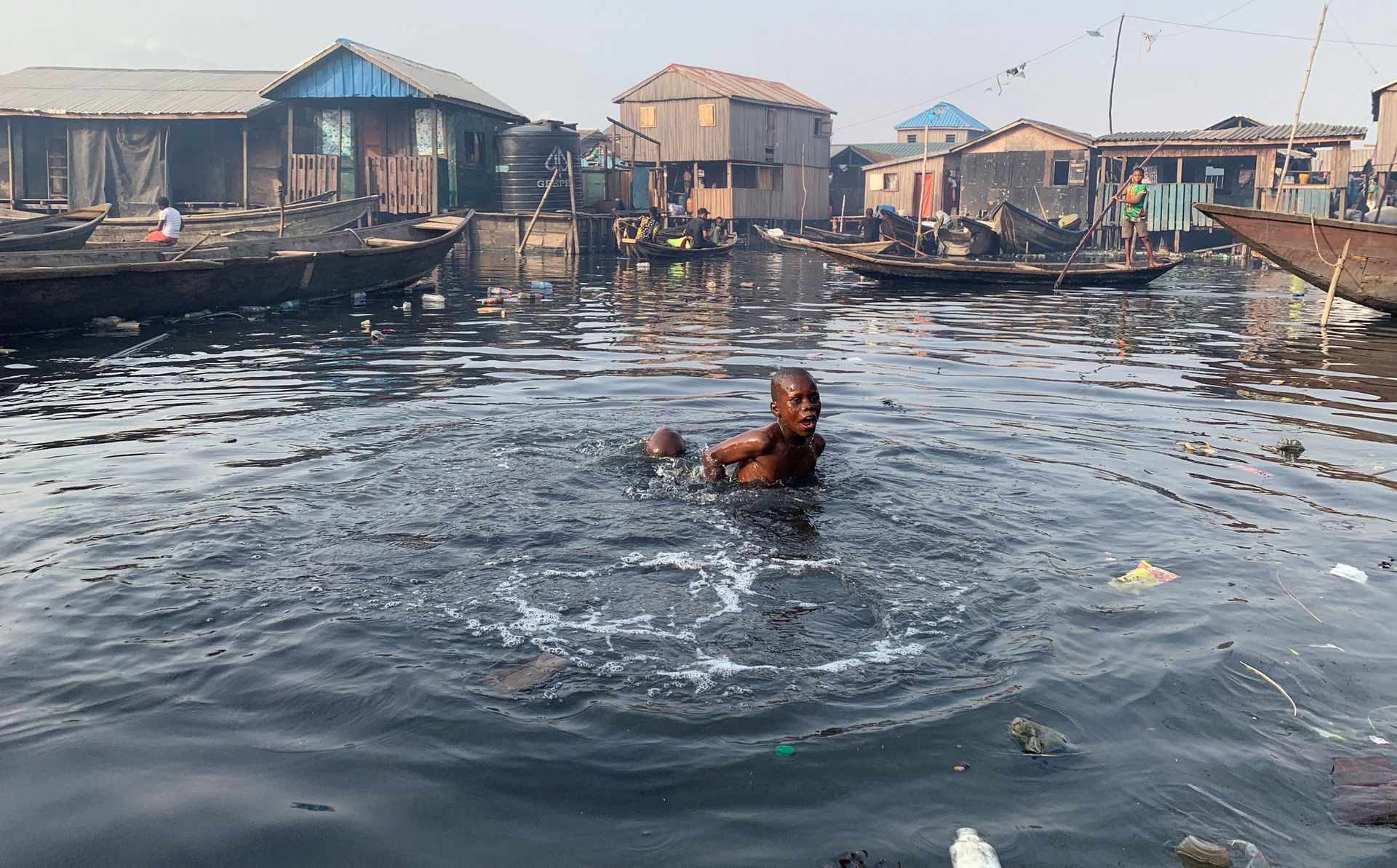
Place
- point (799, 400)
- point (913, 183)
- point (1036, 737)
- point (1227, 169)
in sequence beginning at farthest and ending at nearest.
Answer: point (913, 183)
point (1227, 169)
point (799, 400)
point (1036, 737)

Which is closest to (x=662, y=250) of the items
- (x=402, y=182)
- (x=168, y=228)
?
(x=402, y=182)

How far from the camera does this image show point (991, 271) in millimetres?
18844

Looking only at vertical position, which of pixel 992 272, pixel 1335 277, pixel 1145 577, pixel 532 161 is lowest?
pixel 1145 577

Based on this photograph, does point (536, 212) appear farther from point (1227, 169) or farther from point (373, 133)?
point (1227, 169)

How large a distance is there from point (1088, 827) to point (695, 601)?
5.83 ft

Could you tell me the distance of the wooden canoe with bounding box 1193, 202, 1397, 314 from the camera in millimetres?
12773

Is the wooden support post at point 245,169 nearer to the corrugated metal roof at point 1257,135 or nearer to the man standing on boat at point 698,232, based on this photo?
the man standing on boat at point 698,232

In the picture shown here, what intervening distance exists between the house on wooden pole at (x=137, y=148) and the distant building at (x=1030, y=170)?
22730 mm

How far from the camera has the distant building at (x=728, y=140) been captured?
36531mm

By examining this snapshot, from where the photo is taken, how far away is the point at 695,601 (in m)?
3.92

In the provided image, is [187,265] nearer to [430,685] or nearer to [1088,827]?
[430,685]

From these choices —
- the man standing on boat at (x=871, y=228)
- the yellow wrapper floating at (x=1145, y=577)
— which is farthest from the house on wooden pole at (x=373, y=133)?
the yellow wrapper floating at (x=1145, y=577)

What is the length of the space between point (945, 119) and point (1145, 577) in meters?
52.0

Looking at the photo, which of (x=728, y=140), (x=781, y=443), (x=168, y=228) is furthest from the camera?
(x=728, y=140)
